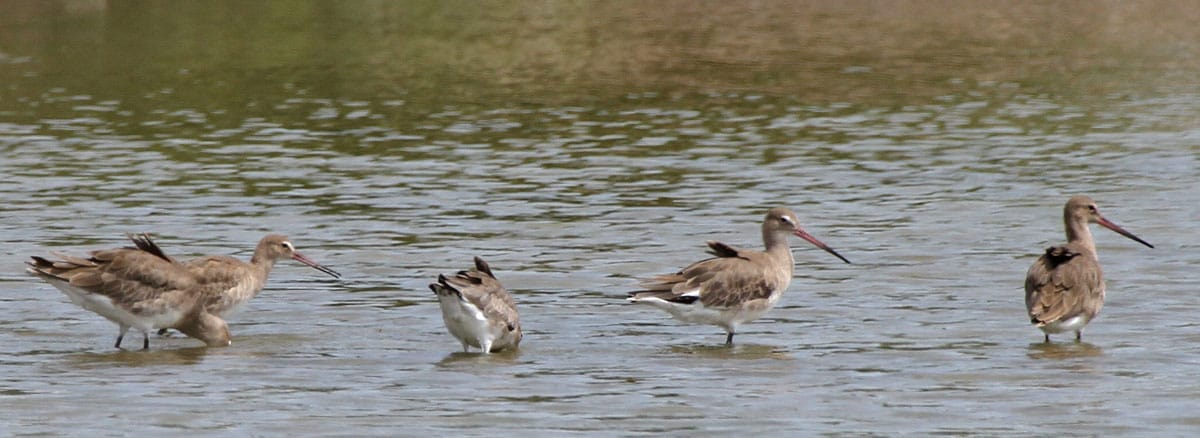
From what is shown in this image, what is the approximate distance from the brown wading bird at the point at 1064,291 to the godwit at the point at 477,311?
3915mm

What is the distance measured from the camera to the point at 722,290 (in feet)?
52.0

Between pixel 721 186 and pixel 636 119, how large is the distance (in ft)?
21.3

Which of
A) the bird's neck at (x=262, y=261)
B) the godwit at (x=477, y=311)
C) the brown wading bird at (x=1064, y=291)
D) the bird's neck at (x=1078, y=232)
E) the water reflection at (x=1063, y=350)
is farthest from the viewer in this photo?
the bird's neck at (x=1078, y=232)

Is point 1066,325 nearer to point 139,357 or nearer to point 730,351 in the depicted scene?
point 730,351

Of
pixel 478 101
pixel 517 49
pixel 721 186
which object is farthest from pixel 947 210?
pixel 517 49

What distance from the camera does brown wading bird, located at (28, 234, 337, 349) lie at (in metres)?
15.7

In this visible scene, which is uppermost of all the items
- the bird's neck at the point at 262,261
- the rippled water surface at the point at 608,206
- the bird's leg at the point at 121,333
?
the bird's neck at the point at 262,261

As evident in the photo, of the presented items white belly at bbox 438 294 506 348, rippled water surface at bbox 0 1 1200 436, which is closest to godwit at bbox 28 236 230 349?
rippled water surface at bbox 0 1 1200 436

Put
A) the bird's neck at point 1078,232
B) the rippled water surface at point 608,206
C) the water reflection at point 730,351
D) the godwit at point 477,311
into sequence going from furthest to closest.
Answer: the bird's neck at point 1078,232 < the water reflection at point 730,351 < the godwit at point 477,311 < the rippled water surface at point 608,206

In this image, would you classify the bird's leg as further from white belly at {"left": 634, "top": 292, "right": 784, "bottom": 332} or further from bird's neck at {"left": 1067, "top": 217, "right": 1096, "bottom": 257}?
bird's neck at {"left": 1067, "top": 217, "right": 1096, "bottom": 257}

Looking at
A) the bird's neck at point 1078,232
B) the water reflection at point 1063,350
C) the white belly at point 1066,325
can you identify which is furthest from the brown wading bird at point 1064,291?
the bird's neck at point 1078,232

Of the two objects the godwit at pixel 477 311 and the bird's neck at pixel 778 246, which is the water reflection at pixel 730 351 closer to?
the bird's neck at pixel 778 246

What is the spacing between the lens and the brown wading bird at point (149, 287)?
1566 cm

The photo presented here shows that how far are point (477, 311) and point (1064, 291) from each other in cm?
442
